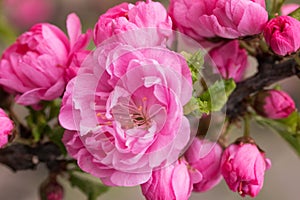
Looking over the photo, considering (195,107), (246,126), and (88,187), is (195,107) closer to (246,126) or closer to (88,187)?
(246,126)

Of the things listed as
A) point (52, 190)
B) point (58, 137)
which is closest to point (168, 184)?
point (58, 137)

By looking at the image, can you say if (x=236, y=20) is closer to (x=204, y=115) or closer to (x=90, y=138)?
(x=204, y=115)

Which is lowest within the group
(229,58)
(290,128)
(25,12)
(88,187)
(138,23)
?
(25,12)

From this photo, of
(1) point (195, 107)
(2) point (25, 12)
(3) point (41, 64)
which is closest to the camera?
(1) point (195, 107)

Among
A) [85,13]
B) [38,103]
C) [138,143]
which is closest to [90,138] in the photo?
[138,143]

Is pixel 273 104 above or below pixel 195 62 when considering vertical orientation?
below

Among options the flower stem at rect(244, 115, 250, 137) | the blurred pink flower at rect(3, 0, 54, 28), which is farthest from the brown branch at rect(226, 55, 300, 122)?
the blurred pink flower at rect(3, 0, 54, 28)

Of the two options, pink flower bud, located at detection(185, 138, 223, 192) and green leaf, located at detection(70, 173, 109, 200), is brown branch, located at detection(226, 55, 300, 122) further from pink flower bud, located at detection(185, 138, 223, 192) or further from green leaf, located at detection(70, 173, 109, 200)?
green leaf, located at detection(70, 173, 109, 200)

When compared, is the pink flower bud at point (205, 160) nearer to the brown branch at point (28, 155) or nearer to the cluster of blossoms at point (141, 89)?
the cluster of blossoms at point (141, 89)
